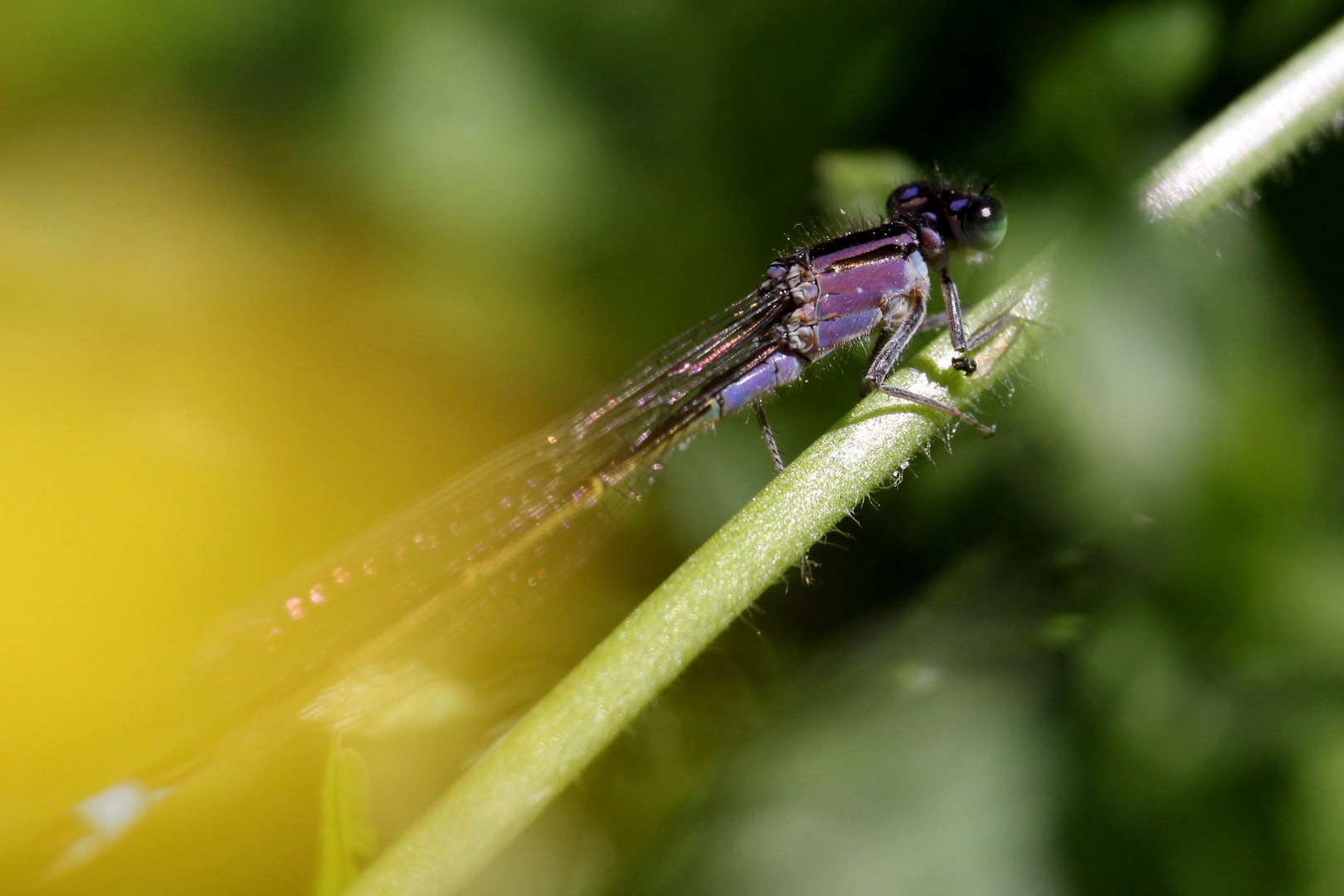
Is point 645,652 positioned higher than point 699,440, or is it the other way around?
point 699,440

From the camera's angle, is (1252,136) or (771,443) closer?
(1252,136)

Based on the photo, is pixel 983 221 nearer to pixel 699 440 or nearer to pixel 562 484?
pixel 699 440

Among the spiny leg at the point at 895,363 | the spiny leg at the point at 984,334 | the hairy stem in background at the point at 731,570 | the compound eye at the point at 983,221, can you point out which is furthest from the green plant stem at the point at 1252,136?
the compound eye at the point at 983,221

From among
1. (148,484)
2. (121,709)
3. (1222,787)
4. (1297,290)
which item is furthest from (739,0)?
(121,709)

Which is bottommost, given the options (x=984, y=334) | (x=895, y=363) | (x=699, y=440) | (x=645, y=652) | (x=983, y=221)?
(x=645, y=652)

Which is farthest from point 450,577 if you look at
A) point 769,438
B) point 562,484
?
point 769,438

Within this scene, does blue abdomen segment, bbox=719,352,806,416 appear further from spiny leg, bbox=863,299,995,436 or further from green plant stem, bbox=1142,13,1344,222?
green plant stem, bbox=1142,13,1344,222
